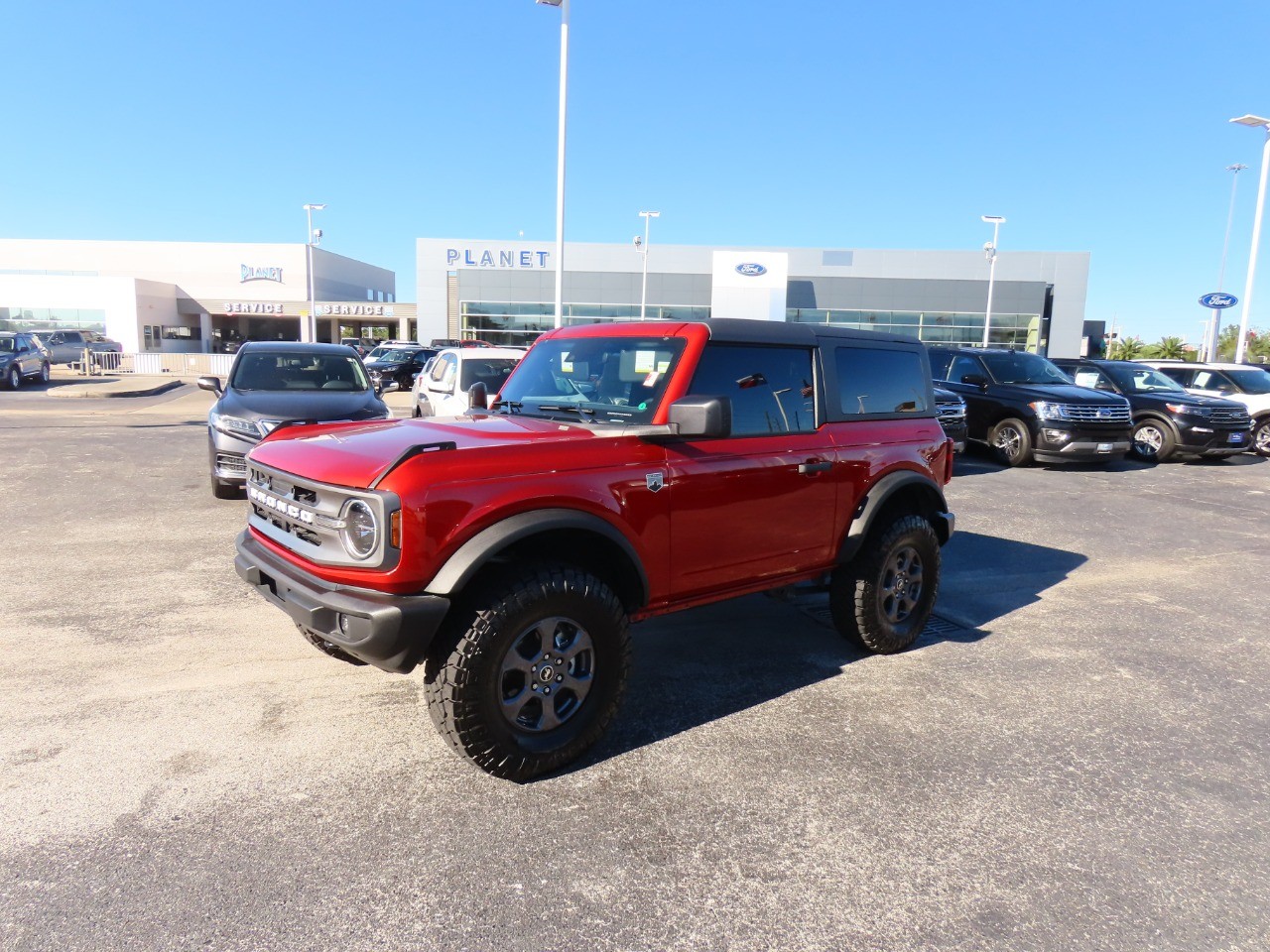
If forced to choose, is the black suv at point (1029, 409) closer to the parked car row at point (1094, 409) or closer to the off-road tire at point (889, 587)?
the parked car row at point (1094, 409)

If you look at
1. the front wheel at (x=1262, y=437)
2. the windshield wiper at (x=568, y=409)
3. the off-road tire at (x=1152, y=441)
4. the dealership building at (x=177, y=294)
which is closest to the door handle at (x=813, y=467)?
the windshield wiper at (x=568, y=409)

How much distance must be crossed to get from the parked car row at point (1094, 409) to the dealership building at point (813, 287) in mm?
31895

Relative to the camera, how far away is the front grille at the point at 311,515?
293cm

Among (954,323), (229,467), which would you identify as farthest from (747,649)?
(954,323)

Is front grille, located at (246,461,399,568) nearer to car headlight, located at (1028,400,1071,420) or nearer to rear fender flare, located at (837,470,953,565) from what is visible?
rear fender flare, located at (837,470,953,565)

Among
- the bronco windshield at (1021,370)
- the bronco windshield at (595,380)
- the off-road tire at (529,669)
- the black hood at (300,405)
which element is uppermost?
the bronco windshield at (1021,370)

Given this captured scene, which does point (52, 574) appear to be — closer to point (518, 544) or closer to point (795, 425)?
point (518, 544)

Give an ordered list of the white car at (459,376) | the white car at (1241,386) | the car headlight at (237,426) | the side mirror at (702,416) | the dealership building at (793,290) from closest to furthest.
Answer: the side mirror at (702,416), the car headlight at (237,426), the white car at (459,376), the white car at (1241,386), the dealership building at (793,290)

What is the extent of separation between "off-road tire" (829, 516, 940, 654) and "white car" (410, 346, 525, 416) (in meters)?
7.18

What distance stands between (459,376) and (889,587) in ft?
26.1

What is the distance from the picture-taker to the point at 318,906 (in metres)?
2.51

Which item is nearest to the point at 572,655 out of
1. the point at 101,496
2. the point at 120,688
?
Result: the point at 120,688

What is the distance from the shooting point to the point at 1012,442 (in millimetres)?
12758

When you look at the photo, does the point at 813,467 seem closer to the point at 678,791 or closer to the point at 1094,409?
the point at 678,791
